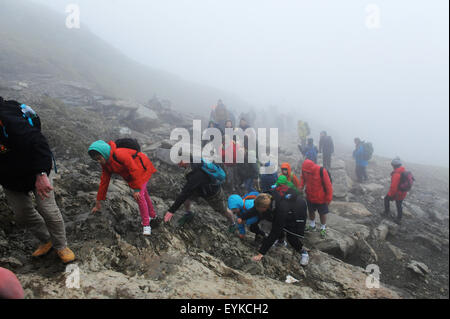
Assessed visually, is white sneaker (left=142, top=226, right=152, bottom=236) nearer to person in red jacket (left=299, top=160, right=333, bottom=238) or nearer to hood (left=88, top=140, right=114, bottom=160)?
hood (left=88, top=140, right=114, bottom=160)

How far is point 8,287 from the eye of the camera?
7.13 feet

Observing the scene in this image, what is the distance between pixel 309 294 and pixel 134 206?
4309 mm

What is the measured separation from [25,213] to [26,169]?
2.37ft

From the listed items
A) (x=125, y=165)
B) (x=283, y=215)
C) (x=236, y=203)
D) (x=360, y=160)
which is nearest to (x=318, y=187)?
(x=283, y=215)

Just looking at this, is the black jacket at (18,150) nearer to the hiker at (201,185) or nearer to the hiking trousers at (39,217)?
the hiking trousers at (39,217)

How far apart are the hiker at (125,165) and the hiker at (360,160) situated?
13.7 m

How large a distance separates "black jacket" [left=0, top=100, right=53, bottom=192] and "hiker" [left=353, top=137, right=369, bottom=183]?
1532 centimetres

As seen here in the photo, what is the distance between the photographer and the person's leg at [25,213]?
312 cm

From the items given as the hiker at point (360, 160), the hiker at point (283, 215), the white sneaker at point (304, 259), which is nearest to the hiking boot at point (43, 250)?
the hiker at point (283, 215)

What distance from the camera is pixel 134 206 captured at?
548cm

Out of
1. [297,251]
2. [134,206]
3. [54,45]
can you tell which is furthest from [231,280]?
[54,45]

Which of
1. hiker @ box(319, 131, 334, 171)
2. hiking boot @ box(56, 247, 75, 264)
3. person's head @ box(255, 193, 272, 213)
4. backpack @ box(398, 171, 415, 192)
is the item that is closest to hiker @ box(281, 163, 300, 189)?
person's head @ box(255, 193, 272, 213)

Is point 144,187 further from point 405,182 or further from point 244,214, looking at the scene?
point 405,182

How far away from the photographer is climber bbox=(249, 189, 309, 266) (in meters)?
4.68
